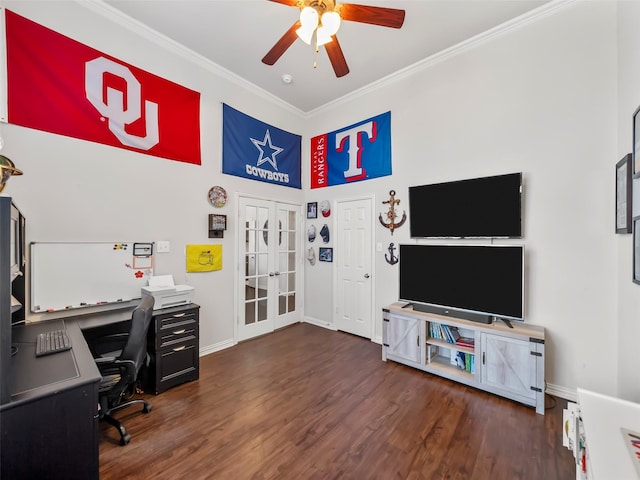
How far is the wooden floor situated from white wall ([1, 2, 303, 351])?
1.27 m

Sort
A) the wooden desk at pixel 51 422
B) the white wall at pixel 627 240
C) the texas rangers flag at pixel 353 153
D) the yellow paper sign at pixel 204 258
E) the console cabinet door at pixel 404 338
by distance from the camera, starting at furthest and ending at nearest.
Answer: the texas rangers flag at pixel 353 153 → the yellow paper sign at pixel 204 258 → the console cabinet door at pixel 404 338 → the white wall at pixel 627 240 → the wooden desk at pixel 51 422

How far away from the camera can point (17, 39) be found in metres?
2.16

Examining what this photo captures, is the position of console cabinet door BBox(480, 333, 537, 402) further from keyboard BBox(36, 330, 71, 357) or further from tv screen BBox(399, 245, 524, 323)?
keyboard BBox(36, 330, 71, 357)

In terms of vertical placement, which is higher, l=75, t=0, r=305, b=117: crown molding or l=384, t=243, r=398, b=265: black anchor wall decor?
l=75, t=0, r=305, b=117: crown molding

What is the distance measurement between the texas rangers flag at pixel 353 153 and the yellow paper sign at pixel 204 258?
206cm

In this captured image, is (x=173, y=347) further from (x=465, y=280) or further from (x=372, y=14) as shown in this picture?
(x=372, y=14)

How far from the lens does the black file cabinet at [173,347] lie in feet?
8.22

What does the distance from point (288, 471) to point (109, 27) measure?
166 inches

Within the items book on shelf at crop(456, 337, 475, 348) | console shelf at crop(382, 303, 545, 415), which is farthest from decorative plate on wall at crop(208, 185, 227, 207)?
book on shelf at crop(456, 337, 475, 348)

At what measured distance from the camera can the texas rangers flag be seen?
12.3 ft

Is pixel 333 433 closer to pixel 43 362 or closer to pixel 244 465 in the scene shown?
pixel 244 465

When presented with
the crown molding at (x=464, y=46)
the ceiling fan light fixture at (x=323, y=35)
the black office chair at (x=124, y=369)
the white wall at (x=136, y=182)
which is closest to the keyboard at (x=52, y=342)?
the black office chair at (x=124, y=369)

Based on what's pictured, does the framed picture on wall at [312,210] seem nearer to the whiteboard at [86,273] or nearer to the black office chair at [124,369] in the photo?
the whiteboard at [86,273]

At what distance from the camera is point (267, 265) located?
165 inches
